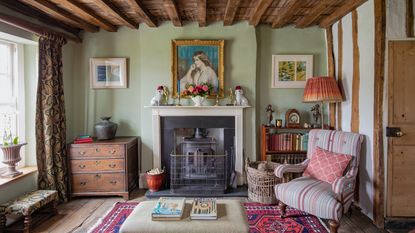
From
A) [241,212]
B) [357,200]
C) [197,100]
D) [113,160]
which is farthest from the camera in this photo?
[197,100]

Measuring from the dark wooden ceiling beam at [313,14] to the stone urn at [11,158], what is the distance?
383 cm

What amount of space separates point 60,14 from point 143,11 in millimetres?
989

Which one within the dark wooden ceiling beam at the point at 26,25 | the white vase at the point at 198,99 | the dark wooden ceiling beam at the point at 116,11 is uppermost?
the dark wooden ceiling beam at the point at 116,11

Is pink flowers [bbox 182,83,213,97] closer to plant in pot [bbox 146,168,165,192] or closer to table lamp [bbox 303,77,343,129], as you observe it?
plant in pot [bbox 146,168,165,192]

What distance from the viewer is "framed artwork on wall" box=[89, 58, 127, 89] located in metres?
3.75

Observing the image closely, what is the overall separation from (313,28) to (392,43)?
4.74 ft

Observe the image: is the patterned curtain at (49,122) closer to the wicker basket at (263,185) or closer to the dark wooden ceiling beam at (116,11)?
the dark wooden ceiling beam at (116,11)

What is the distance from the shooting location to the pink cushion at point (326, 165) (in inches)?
100

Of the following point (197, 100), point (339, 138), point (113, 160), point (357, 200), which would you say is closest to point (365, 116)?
point (339, 138)

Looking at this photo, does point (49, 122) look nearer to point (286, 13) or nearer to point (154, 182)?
point (154, 182)

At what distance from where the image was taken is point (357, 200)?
116 inches

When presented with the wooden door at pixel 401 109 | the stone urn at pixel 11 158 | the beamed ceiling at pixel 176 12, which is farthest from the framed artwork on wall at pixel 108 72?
the wooden door at pixel 401 109

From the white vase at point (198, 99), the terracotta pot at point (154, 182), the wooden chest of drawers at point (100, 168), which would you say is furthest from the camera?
the white vase at point (198, 99)

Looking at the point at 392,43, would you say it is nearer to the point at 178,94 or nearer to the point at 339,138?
the point at 339,138
